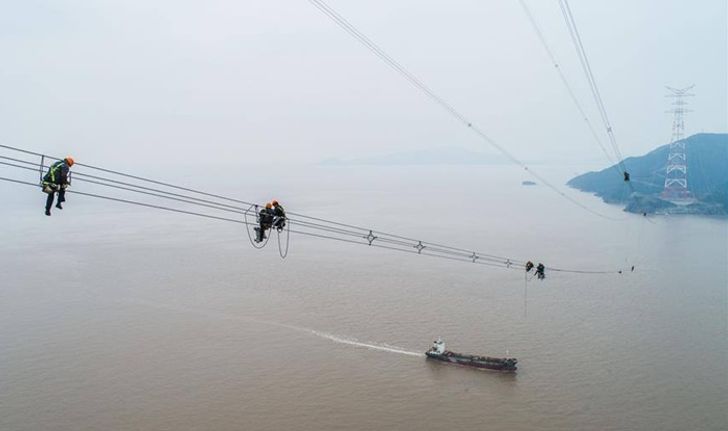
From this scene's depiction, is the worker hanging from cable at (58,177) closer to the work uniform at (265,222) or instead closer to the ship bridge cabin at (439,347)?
the work uniform at (265,222)

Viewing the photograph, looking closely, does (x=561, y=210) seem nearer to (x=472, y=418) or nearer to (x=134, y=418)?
(x=472, y=418)

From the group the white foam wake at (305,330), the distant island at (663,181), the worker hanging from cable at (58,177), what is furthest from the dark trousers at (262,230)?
the distant island at (663,181)

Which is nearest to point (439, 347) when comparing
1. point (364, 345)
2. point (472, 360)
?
point (472, 360)

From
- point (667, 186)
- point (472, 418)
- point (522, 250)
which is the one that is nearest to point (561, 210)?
point (667, 186)

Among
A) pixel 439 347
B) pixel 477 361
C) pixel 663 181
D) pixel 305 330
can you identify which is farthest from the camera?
pixel 663 181

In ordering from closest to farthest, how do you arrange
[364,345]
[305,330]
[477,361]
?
[477,361] < [364,345] < [305,330]

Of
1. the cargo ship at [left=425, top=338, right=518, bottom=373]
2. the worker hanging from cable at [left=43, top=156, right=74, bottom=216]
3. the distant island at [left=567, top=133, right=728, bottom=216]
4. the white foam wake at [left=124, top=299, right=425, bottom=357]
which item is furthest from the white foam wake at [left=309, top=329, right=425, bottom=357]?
the distant island at [left=567, top=133, right=728, bottom=216]

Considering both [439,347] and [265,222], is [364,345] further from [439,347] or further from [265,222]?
[265,222]

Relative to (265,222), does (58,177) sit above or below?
above
